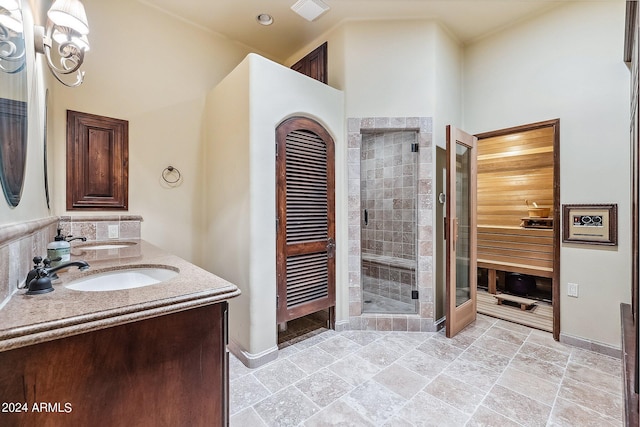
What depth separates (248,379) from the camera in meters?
2.02

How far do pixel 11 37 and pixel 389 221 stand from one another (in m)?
3.67

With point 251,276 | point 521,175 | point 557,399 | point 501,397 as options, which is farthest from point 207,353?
point 521,175

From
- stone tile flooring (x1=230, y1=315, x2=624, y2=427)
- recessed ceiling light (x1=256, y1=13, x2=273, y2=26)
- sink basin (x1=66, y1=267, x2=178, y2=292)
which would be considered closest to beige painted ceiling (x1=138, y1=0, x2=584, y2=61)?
recessed ceiling light (x1=256, y1=13, x2=273, y2=26)

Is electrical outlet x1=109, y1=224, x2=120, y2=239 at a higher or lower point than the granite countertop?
higher

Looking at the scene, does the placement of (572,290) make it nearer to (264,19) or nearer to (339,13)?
(339,13)

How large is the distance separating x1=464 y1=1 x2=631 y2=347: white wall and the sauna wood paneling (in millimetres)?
1241

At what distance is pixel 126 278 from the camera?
142 centimetres

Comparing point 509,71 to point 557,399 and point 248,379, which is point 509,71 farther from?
point 248,379

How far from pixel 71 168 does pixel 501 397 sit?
355 centimetres

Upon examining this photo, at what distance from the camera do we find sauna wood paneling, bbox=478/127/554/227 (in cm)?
406

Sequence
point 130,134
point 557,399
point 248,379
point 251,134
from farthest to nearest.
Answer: point 130,134
point 251,134
point 248,379
point 557,399

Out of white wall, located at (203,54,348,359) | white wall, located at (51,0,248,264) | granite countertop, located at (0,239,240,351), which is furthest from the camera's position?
white wall, located at (51,0,248,264)

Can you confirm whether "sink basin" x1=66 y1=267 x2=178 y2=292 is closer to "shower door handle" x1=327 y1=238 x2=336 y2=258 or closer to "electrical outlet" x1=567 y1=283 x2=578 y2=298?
"shower door handle" x1=327 y1=238 x2=336 y2=258

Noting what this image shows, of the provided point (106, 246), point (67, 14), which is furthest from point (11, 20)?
point (106, 246)
